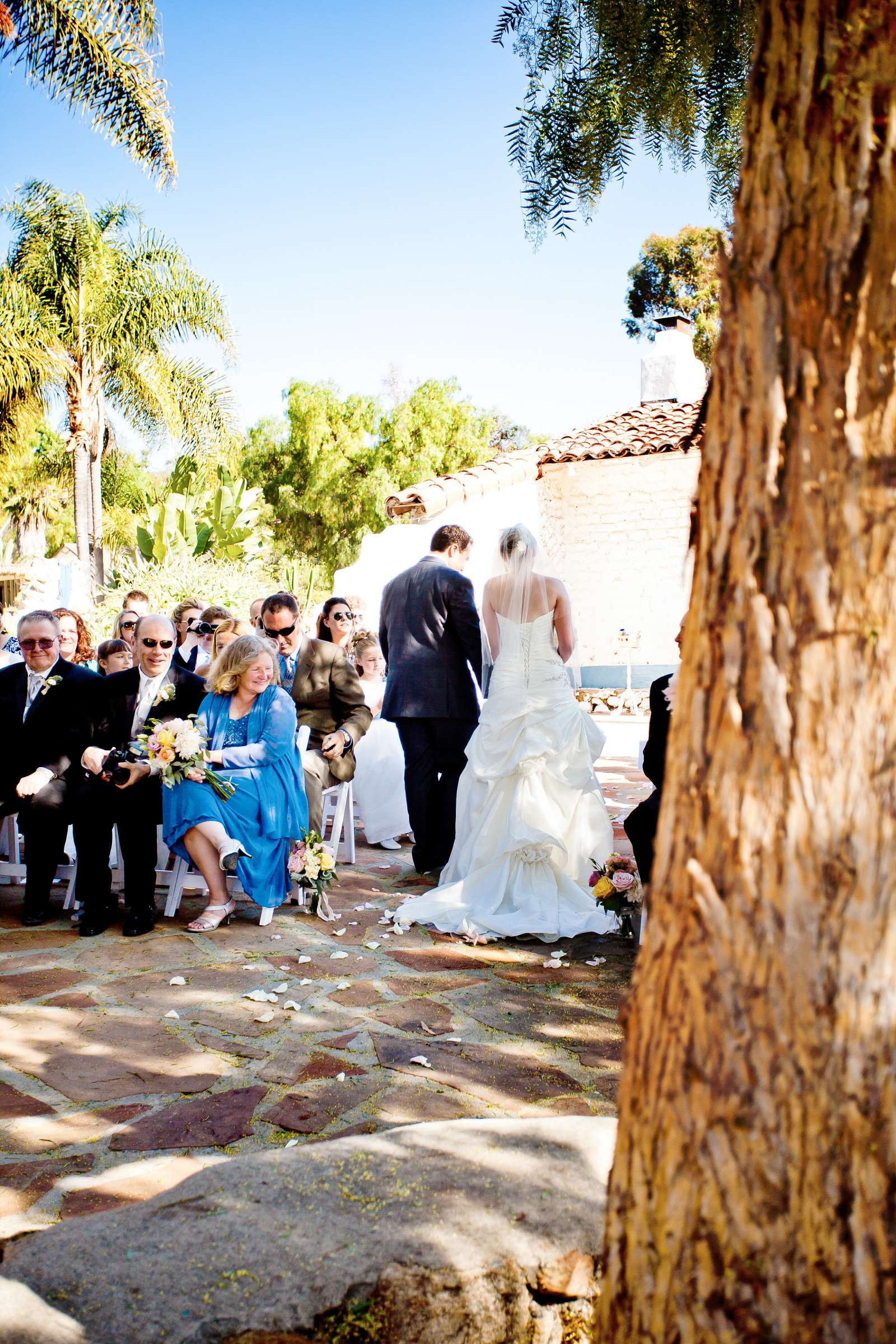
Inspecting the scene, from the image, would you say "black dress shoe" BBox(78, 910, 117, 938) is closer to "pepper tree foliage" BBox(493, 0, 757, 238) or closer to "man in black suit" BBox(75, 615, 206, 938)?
"man in black suit" BBox(75, 615, 206, 938)

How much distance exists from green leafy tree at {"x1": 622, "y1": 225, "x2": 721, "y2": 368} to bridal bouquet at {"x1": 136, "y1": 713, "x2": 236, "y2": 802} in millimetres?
27067

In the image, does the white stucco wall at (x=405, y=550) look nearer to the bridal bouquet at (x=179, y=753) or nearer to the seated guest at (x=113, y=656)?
the seated guest at (x=113, y=656)

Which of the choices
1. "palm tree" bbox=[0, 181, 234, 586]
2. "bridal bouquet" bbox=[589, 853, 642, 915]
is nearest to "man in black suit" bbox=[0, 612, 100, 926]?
"bridal bouquet" bbox=[589, 853, 642, 915]

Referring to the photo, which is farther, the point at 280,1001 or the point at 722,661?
the point at 280,1001

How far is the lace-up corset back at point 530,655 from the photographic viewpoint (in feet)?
20.8

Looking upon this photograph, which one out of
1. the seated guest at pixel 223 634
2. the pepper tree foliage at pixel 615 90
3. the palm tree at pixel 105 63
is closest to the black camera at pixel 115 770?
the seated guest at pixel 223 634

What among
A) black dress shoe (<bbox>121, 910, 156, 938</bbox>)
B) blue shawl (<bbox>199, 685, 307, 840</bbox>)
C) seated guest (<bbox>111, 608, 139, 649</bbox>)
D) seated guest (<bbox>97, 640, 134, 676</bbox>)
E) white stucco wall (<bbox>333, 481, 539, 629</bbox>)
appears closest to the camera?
black dress shoe (<bbox>121, 910, 156, 938</bbox>)

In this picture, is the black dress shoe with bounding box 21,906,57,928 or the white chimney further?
the white chimney

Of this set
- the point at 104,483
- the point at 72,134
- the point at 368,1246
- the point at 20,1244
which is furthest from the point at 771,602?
the point at 104,483

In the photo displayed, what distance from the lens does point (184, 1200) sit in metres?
2.08

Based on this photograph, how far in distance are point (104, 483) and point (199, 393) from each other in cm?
1356

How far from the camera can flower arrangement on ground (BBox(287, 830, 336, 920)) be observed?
5.96 m

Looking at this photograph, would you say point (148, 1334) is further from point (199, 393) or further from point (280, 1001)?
point (199, 393)

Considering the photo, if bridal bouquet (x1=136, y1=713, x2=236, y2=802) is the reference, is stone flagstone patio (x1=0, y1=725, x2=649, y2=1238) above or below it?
below
